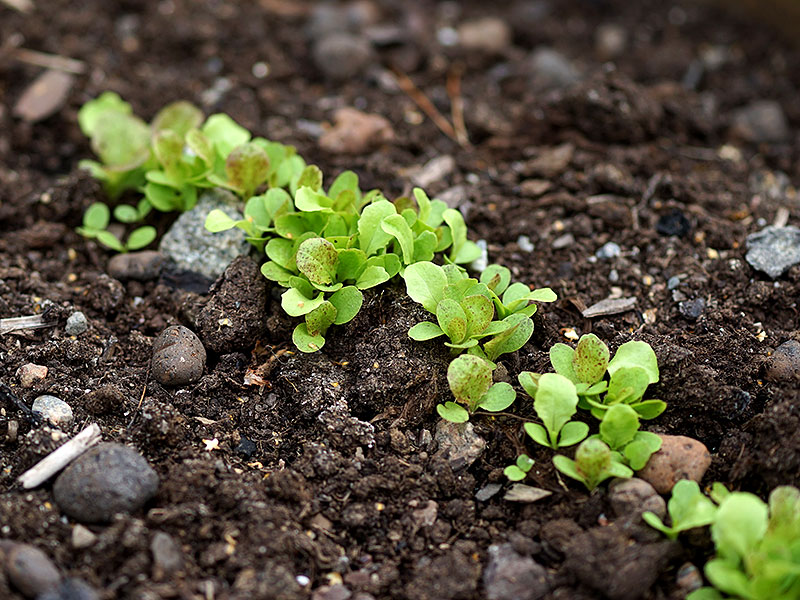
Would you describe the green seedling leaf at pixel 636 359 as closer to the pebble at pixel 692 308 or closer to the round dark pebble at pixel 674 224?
the pebble at pixel 692 308

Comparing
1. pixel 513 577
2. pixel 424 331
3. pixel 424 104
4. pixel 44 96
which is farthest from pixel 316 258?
pixel 44 96

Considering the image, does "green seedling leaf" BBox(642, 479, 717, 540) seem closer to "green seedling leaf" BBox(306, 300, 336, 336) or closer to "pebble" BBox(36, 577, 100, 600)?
"green seedling leaf" BBox(306, 300, 336, 336)

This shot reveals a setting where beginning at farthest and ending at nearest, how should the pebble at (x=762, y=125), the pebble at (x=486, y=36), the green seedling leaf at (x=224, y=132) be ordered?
the pebble at (x=486, y=36), the pebble at (x=762, y=125), the green seedling leaf at (x=224, y=132)

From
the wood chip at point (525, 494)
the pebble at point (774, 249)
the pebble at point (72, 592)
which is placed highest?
the pebble at point (774, 249)

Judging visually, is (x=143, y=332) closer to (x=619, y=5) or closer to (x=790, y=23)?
(x=619, y=5)

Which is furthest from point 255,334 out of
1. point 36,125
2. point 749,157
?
point 749,157

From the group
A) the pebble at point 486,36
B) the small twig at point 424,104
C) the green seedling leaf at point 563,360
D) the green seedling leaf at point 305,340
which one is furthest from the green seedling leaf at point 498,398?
the pebble at point 486,36

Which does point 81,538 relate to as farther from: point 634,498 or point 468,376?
point 634,498
